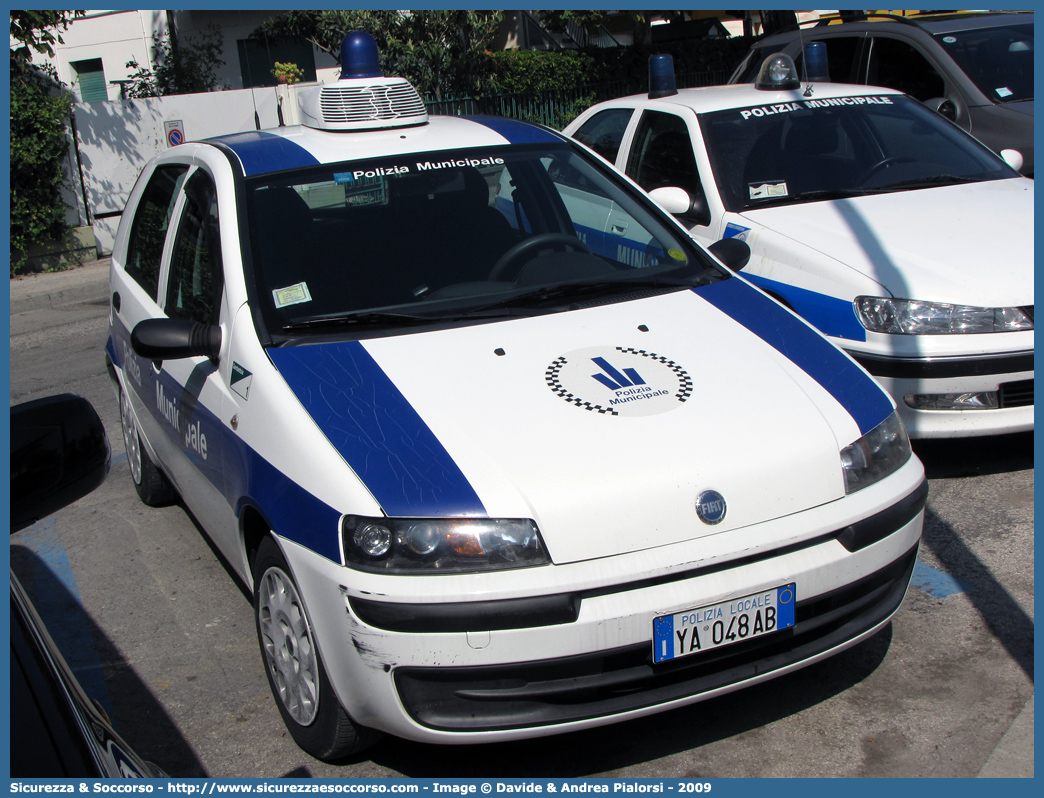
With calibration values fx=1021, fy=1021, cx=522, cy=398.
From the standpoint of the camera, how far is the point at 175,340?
10.6 ft

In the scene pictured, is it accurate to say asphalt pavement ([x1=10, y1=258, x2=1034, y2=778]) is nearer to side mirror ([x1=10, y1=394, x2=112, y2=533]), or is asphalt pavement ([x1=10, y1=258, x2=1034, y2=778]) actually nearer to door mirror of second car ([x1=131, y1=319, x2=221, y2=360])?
door mirror of second car ([x1=131, y1=319, x2=221, y2=360])

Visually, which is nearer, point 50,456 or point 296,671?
point 50,456

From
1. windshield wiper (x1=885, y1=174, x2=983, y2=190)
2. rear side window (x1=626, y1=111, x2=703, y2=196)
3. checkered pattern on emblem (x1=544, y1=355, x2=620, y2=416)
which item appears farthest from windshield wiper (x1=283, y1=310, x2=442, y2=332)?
windshield wiper (x1=885, y1=174, x2=983, y2=190)

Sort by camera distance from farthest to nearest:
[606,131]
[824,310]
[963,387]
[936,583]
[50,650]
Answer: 1. [606,131]
2. [824,310]
3. [963,387]
4. [936,583]
5. [50,650]

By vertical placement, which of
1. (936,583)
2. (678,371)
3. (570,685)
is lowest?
(936,583)

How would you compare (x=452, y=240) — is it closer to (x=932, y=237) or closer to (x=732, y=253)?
(x=732, y=253)

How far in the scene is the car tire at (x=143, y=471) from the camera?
4677mm

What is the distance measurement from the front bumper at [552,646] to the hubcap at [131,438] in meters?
2.36

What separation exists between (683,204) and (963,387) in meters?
1.67

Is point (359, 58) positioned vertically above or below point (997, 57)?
above

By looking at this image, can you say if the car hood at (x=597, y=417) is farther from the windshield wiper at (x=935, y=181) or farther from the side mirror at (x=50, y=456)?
the windshield wiper at (x=935, y=181)

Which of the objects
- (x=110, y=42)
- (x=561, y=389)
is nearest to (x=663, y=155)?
(x=561, y=389)

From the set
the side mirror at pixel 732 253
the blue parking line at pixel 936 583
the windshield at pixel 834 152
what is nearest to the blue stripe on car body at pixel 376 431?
the side mirror at pixel 732 253
